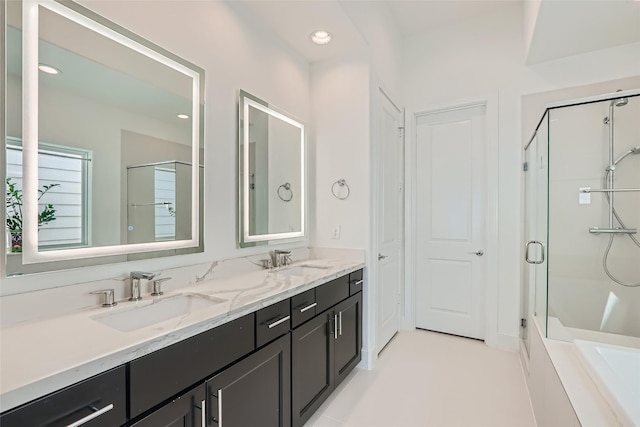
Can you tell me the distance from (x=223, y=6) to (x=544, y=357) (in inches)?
113

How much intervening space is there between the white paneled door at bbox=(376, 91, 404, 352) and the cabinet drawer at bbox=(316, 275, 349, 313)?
64 cm

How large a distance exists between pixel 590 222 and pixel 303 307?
2.52m

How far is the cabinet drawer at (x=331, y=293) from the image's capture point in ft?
6.40

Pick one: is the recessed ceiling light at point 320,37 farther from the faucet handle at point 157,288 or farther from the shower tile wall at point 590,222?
the faucet handle at point 157,288

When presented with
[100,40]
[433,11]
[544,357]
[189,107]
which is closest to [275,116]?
[189,107]

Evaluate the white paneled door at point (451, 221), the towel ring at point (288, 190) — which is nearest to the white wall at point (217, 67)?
the towel ring at point (288, 190)

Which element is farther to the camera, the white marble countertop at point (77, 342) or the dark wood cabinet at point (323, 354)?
the dark wood cabinet at point (323, 354)

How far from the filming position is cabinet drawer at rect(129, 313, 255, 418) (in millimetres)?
933

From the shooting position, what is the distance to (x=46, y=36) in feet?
3.85

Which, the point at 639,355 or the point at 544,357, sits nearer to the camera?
the point at 639,355

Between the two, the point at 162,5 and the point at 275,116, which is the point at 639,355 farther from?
the point at 162,5

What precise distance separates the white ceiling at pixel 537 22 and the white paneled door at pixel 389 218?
741mm

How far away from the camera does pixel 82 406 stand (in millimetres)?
793

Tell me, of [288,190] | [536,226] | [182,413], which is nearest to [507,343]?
[536,226]
